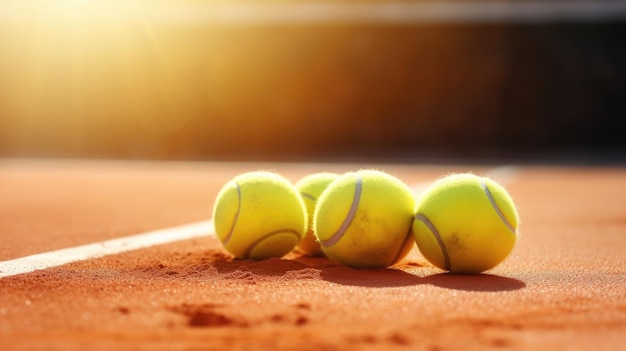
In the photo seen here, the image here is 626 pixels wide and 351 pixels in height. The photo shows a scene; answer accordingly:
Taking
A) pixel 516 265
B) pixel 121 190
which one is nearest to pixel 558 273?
pixel 516 265

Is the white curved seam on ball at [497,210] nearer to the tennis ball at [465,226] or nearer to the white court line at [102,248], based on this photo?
the tennis ball at [465,226]

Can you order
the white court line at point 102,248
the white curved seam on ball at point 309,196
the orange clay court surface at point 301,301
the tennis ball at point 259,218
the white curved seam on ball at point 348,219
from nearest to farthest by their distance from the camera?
the orange clay court surface at point 301,301 → the white curved seam on ball at point 348,219 → the white court line at point 102,248 → the tennis ball at point 259,218 → the white curved seam on ball at point 309,196

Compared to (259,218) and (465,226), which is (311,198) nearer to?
(259,218)

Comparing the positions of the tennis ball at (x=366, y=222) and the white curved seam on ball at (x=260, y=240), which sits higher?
the tennis ball at (x=366, y=222)

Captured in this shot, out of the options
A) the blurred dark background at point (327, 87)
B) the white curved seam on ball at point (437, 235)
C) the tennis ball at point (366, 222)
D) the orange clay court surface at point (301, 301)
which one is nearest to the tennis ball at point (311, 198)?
the orange clay court surface at point (301, 301)

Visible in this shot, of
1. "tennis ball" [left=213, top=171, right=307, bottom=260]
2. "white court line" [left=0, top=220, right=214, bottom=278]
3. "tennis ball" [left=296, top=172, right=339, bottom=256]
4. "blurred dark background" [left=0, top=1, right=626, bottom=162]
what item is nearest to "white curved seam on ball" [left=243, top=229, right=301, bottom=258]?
"tennis ball" [left=213, top=171, right=307, bottom=260]

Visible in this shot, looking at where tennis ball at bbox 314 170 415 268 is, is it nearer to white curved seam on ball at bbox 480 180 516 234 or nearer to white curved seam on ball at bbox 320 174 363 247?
white curved seam on ball at bbox 320 174 363 247
